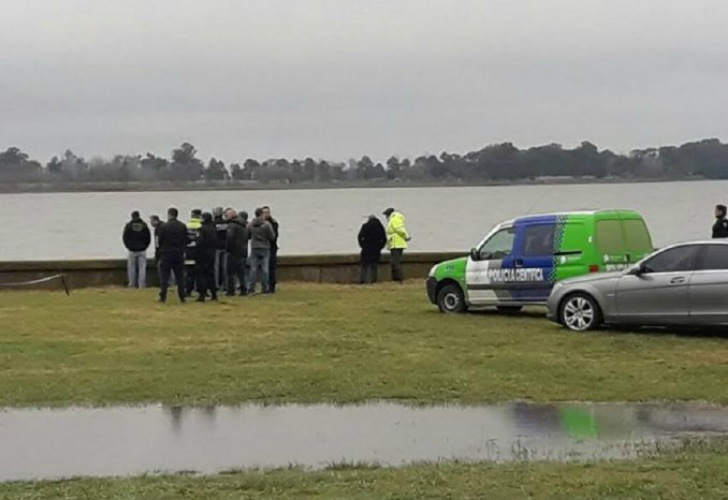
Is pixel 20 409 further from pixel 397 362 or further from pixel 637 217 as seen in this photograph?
pixel 637 217

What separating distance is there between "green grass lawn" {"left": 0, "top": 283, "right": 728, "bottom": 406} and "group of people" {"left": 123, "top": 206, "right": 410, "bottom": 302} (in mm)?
1350

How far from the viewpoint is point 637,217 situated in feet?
63.8

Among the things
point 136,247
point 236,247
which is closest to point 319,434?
point 236,247

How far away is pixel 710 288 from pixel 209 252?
971 cm

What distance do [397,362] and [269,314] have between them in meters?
6.20

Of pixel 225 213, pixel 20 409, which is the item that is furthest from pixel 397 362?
pixel 225 213

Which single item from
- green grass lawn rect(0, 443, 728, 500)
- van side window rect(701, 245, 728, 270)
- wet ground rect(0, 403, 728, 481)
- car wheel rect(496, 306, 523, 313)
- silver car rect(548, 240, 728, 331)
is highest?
van side window rect(701, 245, 728, 270)

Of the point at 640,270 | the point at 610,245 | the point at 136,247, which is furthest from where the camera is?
the point at 136,247

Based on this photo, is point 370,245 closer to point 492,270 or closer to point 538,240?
point 492,270

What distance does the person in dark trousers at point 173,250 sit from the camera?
22562 mm

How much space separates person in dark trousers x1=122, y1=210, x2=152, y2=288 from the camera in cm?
2577

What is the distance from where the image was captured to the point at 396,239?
27.2 metres

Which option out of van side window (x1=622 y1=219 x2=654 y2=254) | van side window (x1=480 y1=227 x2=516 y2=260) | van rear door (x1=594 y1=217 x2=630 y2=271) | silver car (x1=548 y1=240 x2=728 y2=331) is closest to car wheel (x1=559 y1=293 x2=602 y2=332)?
silver car (x1=548 y1=240 x2=728 y2=331)

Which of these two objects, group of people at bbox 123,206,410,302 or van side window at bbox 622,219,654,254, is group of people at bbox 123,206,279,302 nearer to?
group of people at bbox 123,206,410,302
